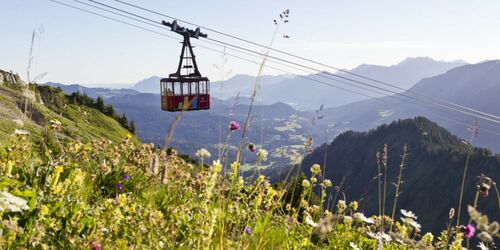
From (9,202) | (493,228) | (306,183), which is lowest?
(306,183)

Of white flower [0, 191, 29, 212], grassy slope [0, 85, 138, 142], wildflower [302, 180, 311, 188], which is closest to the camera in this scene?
white flower [0, 191, 29, 212]

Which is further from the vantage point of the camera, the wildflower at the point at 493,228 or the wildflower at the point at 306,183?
the wildflower at the point at 306,183

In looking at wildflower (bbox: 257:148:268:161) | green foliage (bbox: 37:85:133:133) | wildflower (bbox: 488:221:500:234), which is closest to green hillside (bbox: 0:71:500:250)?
wildflower (bbox: 488:221:500:234)

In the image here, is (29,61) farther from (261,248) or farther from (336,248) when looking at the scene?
(336,248)

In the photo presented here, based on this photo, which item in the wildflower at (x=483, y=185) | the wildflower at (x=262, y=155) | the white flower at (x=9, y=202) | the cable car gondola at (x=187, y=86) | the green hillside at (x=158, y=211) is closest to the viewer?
the white flower at (x=9, y=202)

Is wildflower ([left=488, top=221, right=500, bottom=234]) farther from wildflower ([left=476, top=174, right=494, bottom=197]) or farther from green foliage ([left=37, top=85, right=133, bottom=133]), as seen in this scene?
green foliage ([left=37, top=85, right=133, bottom=133])

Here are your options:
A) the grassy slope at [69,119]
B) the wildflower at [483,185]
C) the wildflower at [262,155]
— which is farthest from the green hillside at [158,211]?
the grassy slope at [69,119]

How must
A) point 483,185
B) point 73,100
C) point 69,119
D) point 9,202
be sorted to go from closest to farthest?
1. point 9,202
2. point 483,185
3. point 69,119
4. point 73,100

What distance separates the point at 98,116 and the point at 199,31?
52570 millimetres

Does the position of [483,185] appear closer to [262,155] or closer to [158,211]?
[262,155]

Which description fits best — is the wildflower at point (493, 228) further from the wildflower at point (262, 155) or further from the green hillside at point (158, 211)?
the wildflower at point (262, 155)

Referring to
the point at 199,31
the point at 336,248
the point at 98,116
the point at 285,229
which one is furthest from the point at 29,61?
the point at 98,116

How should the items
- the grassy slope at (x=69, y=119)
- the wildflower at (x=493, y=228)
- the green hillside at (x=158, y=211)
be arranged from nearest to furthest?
the wildflower at (x=493, y=228)
the green hillside at (x=158, y=211)
the grassy slope at (x=69, y=119)

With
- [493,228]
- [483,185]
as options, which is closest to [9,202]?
[493,228]
